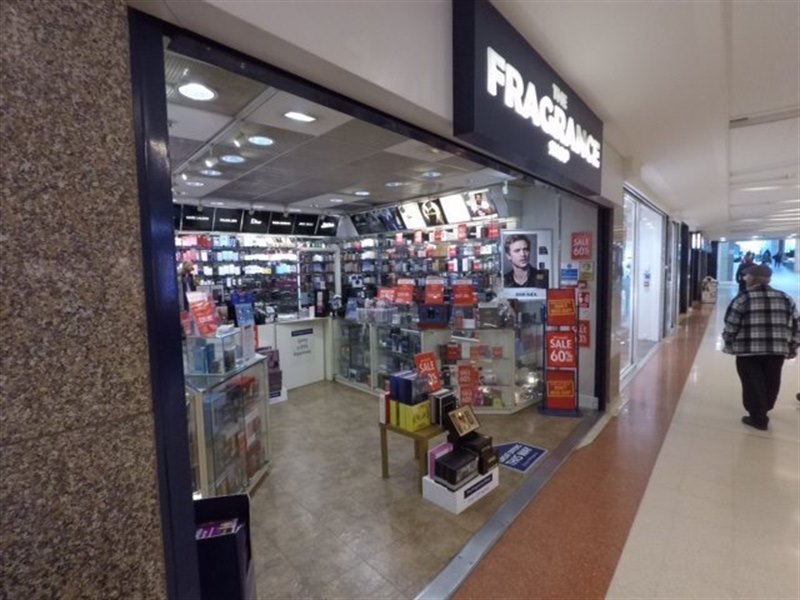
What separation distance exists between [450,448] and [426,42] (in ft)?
8.64

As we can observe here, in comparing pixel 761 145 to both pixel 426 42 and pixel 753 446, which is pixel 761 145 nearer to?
pixel 753 446

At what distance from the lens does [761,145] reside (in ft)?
15.0


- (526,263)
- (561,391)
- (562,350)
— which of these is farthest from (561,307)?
(526,263)

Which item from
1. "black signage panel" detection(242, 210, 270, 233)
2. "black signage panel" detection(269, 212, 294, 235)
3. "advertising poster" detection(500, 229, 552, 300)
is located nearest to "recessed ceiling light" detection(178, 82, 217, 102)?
"advertising poster" detection(500, 229, 552, 300)

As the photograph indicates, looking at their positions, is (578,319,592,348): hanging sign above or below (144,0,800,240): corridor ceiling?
below

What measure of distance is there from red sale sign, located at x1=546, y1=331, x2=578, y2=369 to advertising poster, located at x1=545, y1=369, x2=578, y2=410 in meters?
0.10

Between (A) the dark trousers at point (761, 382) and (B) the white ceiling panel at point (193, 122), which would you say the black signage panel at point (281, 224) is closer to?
(B) the white ceiling panel at point (193, 122)

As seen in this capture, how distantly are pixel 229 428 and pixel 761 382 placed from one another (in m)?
5.21

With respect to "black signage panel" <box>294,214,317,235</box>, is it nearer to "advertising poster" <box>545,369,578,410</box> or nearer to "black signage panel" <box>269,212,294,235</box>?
"black signage panel" <box>269,212,294,235</box>

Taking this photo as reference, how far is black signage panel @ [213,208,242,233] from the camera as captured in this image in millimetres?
7266

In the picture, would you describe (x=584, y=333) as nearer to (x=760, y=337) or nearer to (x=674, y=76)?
(x=760, y=337)

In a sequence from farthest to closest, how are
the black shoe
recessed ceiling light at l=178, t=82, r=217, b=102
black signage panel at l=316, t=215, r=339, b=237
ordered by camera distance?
black signage panel at l=316, t=215, r=339, b=237 → the black shoe → recessed ceiling light at l=178, t=82, r=217, b=102

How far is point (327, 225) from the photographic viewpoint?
890 cm

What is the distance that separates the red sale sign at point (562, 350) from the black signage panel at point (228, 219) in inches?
223
